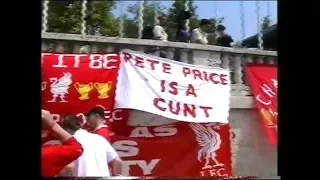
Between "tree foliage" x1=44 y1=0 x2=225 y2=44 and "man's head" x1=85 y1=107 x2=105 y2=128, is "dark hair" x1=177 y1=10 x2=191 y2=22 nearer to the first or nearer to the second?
"tree foliage" x1=44 y1=0 x2=225 y2=44

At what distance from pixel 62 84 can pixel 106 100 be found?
27cm

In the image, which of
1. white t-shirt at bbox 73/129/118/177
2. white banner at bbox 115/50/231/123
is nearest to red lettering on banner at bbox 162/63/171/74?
white banner at bbox 115/50/231/123

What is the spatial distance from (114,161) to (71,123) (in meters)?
0.33

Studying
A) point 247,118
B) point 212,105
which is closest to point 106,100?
point 212,105

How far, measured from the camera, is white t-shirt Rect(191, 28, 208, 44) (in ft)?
11.6

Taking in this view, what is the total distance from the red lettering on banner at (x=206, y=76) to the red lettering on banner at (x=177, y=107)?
18 cm

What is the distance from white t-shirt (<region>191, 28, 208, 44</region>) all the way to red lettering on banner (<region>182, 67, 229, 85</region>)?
21cm

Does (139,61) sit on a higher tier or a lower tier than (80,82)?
higher

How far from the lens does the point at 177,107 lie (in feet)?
11.2

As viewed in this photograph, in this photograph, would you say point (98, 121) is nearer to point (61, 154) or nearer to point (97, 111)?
point (97, 111)

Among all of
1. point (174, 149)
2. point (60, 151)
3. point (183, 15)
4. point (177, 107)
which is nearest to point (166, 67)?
point (177, 107)
